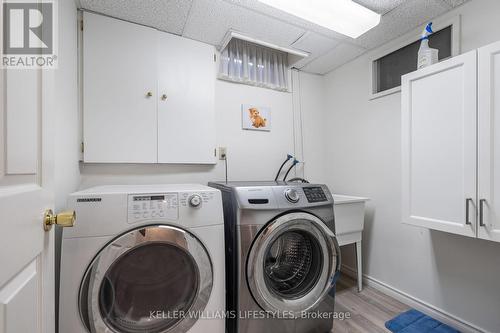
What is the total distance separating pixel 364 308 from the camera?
1685mm

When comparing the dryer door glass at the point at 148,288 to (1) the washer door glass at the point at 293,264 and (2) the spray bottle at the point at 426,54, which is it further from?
(2) the spray bottle at the point at 426,54

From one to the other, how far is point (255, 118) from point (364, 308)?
1818 millimetres

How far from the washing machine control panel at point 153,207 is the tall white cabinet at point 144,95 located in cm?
66

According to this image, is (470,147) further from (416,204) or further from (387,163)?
(387,163)

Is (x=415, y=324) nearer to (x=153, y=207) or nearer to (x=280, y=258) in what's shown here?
(x=280, y=258)

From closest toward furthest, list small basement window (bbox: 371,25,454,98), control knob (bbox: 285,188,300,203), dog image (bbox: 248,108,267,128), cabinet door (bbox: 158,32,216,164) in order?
control knob (bbox: 285,188,300,203), small basement window (bbox: 371,25,454,98), cabinet door (bbox: 158,32,216,164), dog image (bbox: 248,108,267,128)

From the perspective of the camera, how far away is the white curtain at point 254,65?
2.02 m

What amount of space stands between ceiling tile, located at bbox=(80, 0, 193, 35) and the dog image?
2.92ft

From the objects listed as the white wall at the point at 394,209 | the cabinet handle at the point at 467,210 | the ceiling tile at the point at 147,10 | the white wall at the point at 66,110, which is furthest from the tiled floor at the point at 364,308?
the ceiling tile at the point at 147,10

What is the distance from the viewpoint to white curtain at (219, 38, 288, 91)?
2.02 m

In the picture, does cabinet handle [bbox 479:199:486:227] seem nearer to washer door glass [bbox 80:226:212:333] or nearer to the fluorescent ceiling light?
the fluorescent ceiling light

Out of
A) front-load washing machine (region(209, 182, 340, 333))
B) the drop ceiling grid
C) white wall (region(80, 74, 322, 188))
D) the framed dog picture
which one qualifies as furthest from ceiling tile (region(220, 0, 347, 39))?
front-load washing machine (region(209, 182, 340, 333))

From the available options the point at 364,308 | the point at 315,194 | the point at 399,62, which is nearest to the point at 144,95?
the point at 315,194

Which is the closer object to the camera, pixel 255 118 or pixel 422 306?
pixel 422 306
